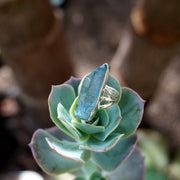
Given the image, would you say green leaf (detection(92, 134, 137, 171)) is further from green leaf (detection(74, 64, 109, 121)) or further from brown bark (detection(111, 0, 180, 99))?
brown bark (detection(111, 0, 180, 99))

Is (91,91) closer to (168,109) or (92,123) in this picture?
(92,123)

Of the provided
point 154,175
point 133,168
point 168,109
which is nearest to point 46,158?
point 133,168

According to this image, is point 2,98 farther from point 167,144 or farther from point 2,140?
point 167,144

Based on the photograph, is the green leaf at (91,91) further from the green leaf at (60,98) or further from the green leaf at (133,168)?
the green leaf at (133,168)

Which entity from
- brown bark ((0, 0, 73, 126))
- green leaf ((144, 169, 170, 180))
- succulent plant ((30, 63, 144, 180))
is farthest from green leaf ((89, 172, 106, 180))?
green leaf ((144, 169, 170, 180))

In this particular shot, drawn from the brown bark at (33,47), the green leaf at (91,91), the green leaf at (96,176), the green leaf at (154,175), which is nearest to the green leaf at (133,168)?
the green leaf at (96,176)

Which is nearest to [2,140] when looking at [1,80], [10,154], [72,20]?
[10,154]
